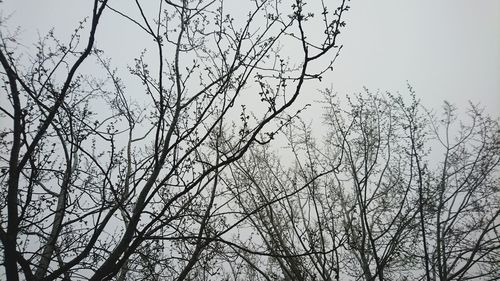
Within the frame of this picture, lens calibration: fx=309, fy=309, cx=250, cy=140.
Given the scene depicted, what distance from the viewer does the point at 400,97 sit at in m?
4.91

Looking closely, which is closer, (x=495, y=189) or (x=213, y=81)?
(x=213, y=81)

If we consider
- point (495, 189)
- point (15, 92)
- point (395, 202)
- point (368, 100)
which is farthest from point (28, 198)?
point (495, 189)

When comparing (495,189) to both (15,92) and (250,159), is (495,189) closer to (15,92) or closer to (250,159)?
(250,159)

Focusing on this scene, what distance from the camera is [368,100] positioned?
16.9ft

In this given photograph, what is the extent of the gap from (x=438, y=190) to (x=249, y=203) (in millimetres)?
3191

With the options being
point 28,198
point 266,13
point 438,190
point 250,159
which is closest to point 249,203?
point 250,159

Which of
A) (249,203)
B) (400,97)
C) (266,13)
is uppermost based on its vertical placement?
(400,97)

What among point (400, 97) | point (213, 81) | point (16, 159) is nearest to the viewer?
point (16, 159)

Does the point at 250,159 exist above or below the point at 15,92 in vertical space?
above

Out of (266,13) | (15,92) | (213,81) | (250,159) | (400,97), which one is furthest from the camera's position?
(250,159)

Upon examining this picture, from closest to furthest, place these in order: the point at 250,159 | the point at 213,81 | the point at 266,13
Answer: the point at 266,13
the point at 213,81
the point at 250,159

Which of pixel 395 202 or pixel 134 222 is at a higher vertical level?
pixel 395 202

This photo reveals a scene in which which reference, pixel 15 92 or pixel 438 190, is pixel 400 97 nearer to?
pixel 438 190

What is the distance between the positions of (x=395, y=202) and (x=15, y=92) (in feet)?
19.6
